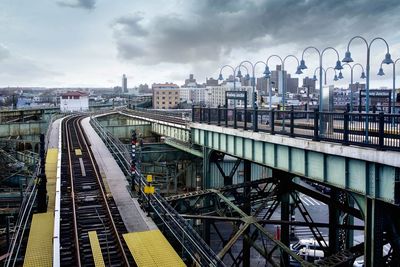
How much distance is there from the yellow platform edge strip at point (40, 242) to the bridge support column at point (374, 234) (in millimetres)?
11442

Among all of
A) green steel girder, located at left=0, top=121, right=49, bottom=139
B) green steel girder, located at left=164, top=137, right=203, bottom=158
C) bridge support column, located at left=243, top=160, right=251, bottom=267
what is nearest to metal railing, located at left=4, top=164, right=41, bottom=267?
bridge support column, located at left=243, top=160, right=251, bottom=267

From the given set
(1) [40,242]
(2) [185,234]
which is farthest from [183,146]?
(2) [185,234]

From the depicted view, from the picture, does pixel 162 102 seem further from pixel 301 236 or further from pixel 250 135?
pixel 250 135

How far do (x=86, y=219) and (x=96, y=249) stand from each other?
148 inches

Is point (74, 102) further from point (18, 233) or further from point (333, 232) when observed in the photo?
point (18, 233)

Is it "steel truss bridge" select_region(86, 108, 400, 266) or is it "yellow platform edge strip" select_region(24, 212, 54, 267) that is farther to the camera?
"steel truss bridge" select_region(86, 108, 400, 266)

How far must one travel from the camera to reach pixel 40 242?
1577 centimetres

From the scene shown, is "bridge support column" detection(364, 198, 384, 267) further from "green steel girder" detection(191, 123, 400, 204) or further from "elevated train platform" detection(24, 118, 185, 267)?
"elevated train platform" detection(24, 118, 185, 267)

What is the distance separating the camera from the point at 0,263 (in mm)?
18203

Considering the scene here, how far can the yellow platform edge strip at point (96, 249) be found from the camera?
1426cm

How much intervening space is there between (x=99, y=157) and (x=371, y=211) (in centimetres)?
2272

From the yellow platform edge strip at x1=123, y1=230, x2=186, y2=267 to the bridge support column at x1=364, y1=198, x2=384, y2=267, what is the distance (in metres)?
7.22

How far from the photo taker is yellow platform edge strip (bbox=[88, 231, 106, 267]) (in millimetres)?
14261

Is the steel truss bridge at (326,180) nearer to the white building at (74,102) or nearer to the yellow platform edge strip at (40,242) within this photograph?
the yellow platform edge strip at (40,242)
